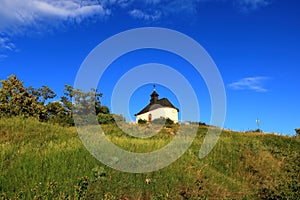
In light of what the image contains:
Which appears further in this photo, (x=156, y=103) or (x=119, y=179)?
(x=156, y=103)

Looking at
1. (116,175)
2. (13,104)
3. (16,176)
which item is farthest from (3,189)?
(13,104)

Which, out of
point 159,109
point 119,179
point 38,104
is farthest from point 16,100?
point 119,179

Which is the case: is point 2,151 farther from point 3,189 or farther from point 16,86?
point 16,86

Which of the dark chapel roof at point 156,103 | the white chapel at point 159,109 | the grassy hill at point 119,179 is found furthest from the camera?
the dark chapel roof at point 156,103

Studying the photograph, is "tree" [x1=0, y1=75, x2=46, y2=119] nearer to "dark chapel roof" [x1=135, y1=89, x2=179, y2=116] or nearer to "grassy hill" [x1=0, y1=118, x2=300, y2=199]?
"dark chapel roof" [x1=135, y1=89, x2=179, y2=116]

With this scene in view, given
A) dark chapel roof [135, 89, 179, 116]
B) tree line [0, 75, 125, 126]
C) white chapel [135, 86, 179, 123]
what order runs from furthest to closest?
dark chapel roof [135, 89, 179, 116]
white chapel [135, 86, 179, 123]
tree line [0, 75, 125, 126]

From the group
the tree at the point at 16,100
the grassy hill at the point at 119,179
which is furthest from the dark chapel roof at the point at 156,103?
the grassy hill at the point at 119,179

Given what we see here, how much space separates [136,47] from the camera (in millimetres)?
10320

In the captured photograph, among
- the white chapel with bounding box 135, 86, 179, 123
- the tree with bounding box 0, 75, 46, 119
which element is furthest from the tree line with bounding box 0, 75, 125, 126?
the white chapel with bounding box 135, 86, 179, 123

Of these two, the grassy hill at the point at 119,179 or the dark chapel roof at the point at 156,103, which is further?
the dark chapel roof at the point at 156,103

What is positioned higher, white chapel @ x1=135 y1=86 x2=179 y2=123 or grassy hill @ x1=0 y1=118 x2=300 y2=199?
white chapel @ x1=135 y1=86 x2=179 y2=123

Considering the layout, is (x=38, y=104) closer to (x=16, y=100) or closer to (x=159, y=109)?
(x=16, y=100)

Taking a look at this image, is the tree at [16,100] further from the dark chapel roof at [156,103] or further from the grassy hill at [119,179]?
the grassy hill at [119,179]

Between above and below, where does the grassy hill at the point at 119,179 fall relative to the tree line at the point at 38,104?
below
